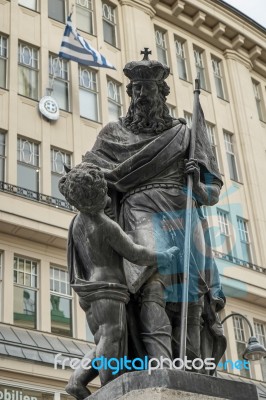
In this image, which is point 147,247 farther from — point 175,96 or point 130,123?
point 175,96

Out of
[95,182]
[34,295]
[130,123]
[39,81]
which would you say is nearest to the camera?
[95,182]

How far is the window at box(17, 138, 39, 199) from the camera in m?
26.9

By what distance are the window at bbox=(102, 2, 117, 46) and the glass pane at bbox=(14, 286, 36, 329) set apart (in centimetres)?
1281

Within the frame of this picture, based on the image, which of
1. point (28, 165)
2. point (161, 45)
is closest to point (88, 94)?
point (28, 165)

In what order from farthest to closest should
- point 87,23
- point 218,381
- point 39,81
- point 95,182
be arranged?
1. point 87,23
2. point 39,81
3. point 95,182
4. point 218,381

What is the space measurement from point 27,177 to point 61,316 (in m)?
4.90

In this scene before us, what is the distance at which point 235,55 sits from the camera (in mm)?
38781

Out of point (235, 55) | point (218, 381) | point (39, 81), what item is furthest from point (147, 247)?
point (235, 55)

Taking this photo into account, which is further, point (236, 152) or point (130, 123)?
point (236, 152)

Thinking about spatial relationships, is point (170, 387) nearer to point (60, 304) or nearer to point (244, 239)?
point (60, 304)

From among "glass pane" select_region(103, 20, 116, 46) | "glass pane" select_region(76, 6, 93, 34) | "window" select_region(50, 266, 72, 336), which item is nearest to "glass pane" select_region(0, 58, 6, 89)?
"glass pane" select_region(76, 6, 93, 34)

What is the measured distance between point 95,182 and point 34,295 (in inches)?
782

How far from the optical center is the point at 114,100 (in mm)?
31938

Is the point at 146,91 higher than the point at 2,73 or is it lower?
lower
